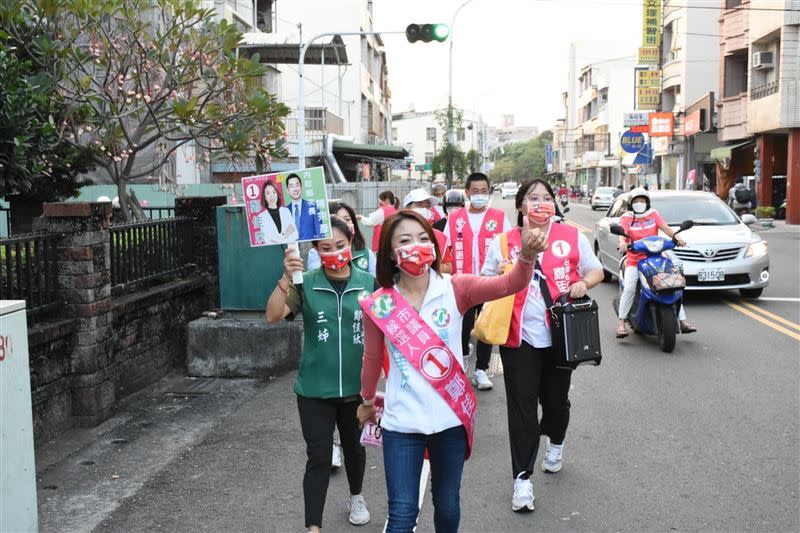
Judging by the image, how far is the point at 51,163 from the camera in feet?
30.8

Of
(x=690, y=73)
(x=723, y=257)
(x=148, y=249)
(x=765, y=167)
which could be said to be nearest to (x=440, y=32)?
(x=723, y=257)

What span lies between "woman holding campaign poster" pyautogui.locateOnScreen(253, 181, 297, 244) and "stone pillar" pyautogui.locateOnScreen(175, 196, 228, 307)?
5.27 metres

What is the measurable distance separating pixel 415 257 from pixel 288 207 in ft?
4.03

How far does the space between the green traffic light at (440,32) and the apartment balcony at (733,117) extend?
23.3m

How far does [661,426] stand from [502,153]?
179 m

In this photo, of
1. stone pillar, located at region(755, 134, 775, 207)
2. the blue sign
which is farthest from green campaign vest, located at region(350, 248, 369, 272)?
the blue sign

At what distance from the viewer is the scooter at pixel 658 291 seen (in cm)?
975

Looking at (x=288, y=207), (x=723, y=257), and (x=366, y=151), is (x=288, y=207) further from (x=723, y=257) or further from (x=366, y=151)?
(x=366, y=151)

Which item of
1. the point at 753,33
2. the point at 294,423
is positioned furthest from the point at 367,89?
the point at 294,423

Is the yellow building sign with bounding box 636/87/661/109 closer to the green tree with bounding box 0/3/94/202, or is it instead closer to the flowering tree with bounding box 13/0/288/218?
the flowering tree with bounding box 13/0/288/218

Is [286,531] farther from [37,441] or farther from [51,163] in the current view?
[51,163]

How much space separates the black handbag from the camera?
5109mm

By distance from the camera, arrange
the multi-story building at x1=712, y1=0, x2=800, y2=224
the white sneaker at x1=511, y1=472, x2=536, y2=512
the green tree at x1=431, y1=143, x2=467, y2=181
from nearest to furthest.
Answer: the white sneaker at x1=511, y1=472, x2=536, y2=512, the multi-story building at x1=712, y1=0, x2=800, y2=224, the green tree at x1=431, y1=143, x2=467, y2=181

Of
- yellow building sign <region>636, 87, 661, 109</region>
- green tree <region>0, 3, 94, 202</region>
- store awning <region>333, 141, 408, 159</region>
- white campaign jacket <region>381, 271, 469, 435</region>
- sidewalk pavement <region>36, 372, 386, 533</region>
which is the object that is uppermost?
yellow building sign <region>636, 87, 661, 109</region>
